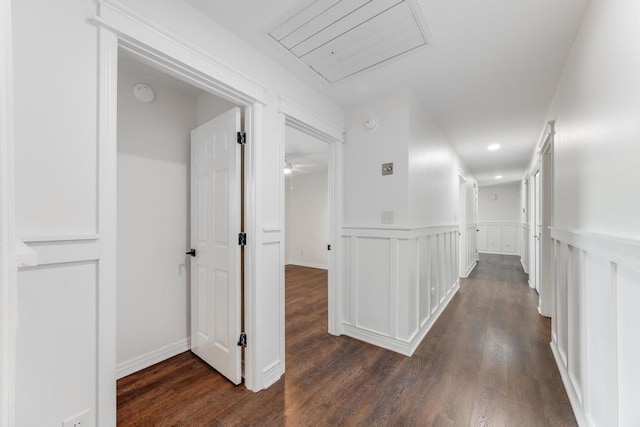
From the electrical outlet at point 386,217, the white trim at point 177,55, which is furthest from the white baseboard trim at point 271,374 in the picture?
the white trim at point 177,55

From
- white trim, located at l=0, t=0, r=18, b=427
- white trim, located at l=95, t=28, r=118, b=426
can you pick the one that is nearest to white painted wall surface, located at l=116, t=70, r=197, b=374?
white trim, located at l=95, t=28, r=118, b=426

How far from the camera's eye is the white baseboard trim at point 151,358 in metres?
1.94

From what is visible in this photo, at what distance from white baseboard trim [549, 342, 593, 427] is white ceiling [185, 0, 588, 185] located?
90.2 inches

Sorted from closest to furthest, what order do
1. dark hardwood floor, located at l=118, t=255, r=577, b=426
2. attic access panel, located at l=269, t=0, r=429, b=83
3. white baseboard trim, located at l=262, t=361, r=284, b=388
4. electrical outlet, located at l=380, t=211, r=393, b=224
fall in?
attic access panel, located at l=269, t=0, r=429, b=83
dark hardwood floor, located at l=118, t=255, r=577, b=426
white baseboard trim, located at l=262, t=361, r=284, b=388
electrical outlet, located at l=380, t=211, r=393, b=224

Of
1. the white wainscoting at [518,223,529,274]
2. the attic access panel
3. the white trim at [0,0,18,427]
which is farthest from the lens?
the white wainscoting at [518,223,529,274]

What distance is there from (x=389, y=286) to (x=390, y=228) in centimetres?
55

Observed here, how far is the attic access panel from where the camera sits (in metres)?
1.43

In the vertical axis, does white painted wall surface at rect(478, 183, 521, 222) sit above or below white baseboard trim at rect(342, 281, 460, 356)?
above

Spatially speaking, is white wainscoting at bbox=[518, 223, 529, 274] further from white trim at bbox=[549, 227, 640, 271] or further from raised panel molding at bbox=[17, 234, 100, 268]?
raised panel molding at bbox=[17, 234, 100, 268]

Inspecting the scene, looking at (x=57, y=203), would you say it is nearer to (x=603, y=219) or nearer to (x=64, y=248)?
(x=64, y=248)

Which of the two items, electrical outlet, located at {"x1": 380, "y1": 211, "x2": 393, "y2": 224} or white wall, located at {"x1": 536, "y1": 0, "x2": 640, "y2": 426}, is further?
electrical outlet, located at {"x1": 380, "y1": 211, "x2": 393, "y2": 224}

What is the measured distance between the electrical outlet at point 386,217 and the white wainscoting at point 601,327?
48.4 inches

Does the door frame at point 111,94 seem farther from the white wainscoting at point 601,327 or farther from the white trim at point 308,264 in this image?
the white trim at point 308,264

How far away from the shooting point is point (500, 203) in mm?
8836
